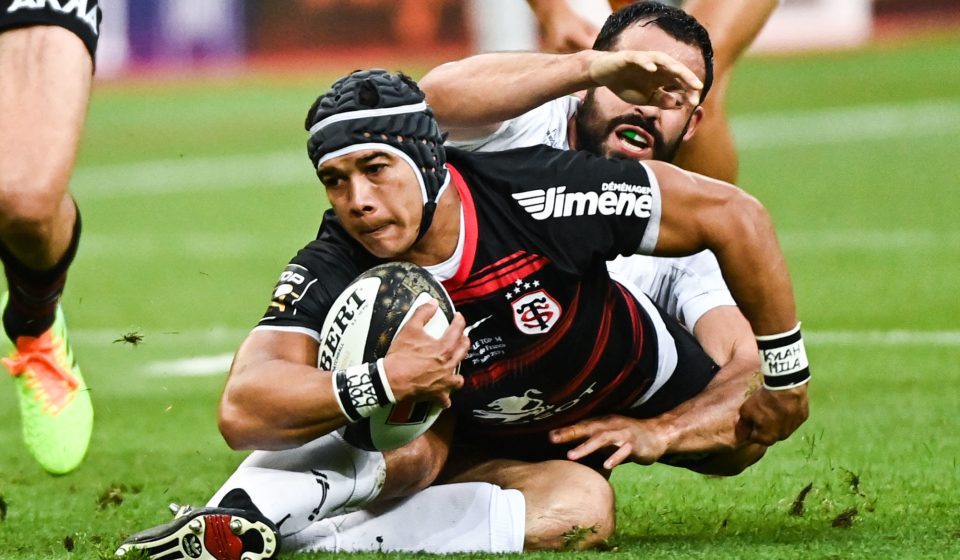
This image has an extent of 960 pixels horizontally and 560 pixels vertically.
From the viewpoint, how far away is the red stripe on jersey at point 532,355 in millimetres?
4945

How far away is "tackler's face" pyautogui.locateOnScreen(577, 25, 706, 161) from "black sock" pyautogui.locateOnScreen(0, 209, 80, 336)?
68.3 inches

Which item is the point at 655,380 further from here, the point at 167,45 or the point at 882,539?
the point at 167,45

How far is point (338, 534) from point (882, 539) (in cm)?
152

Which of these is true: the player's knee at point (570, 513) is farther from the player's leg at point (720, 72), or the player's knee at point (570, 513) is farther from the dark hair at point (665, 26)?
the player's leg at point (720, 72)

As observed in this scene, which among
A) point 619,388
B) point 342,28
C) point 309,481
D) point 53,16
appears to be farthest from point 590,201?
point 342,28

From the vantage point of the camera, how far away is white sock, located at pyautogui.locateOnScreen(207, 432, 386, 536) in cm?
459

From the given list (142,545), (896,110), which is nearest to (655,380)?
(142,545)

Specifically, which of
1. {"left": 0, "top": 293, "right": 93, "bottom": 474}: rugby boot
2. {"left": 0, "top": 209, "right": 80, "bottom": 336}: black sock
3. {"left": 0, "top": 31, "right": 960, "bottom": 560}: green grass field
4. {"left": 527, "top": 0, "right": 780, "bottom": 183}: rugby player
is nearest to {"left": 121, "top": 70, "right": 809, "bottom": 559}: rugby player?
{"left": 0, "top": 31, "right": 960, "bottom": 560}: green grass field

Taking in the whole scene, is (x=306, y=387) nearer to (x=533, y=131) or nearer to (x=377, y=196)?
(x=377, y=196)

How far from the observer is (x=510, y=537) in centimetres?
476

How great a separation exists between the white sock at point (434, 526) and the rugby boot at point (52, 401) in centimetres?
128

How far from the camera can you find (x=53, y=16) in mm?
5043

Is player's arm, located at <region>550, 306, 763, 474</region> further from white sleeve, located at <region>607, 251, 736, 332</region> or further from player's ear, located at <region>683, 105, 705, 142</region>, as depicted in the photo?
player's ear, located at <region>683, 105, 705, 142</region>

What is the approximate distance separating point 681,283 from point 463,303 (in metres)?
1.41
